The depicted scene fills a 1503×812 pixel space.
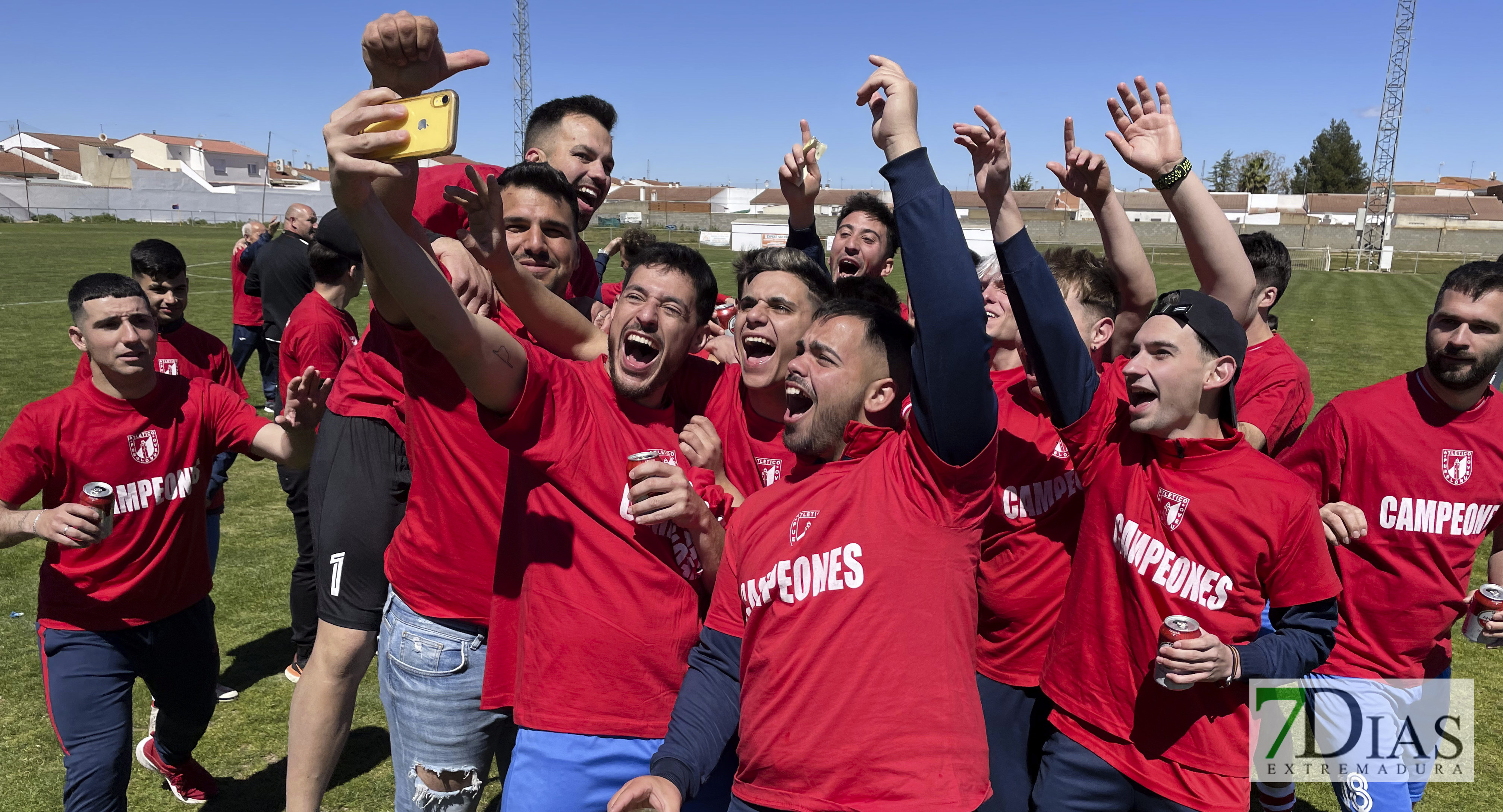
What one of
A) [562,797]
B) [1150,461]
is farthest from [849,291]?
[562,797]

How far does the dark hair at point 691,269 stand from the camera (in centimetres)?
304

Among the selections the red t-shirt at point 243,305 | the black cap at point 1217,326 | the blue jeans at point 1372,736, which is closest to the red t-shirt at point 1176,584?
the black cap at point 1217,326

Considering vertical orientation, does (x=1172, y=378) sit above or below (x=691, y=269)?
below

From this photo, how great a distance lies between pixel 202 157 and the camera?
93.4m

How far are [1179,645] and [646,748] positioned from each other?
1.55 m

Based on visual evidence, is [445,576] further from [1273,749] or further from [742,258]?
[1273,749]

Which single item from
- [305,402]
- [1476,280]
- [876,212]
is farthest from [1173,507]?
[305,402]

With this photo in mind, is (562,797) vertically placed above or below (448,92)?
below

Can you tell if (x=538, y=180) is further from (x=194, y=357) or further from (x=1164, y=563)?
(x=194, y=357)

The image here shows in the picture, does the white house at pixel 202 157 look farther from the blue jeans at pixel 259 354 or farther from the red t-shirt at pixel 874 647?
the red t-shirt at pixel 874 647

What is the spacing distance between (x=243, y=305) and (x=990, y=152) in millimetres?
13239

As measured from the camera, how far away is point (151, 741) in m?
4.73

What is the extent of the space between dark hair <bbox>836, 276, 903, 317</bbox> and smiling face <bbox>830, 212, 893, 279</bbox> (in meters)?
0.56

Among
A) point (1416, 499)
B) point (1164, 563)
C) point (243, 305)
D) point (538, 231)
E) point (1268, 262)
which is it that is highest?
point (1268, 262)
